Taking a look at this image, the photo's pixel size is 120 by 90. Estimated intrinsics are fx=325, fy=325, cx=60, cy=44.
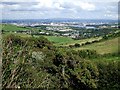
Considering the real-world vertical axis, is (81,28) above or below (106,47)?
above

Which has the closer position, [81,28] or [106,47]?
[106,47]

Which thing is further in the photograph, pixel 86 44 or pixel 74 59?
pixel 86 44

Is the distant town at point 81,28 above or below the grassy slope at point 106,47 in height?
above

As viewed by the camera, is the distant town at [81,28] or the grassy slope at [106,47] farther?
the distant town at [81,28]

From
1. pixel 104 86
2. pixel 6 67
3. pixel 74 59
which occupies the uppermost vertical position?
pixel 6 67

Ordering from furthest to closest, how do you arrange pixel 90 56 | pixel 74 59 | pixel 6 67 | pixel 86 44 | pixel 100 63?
pixel 86 44 → pixel 90 56 → pixel 100 63 → pixel 74 59 → pixel 6 67

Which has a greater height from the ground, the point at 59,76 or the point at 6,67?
the point at 6,67

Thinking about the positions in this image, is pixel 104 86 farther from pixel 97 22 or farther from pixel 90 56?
pixel 97 22

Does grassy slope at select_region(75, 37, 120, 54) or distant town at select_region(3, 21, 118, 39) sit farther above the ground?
distant town at select_region(3, 21, 118, 39)

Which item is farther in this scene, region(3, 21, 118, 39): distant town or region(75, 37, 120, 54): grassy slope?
region(3, 21, 118, 39): distant town

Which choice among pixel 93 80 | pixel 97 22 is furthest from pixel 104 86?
pixel 97 22

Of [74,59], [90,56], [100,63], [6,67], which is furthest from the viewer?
[90,56]
